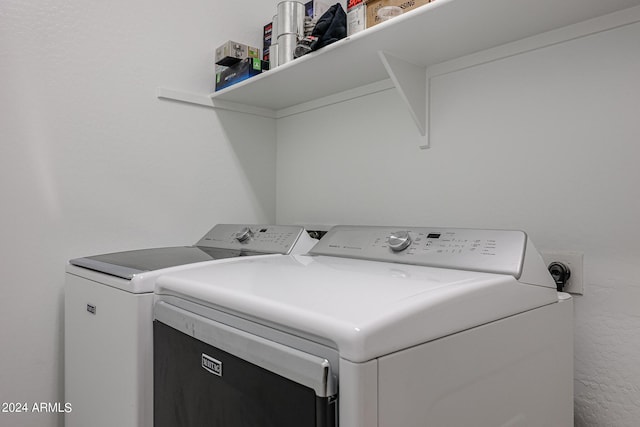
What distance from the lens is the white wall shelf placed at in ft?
3.52

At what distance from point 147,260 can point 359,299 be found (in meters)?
0.83

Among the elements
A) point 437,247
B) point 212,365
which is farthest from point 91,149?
point 437,247

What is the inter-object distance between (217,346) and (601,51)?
1215mm

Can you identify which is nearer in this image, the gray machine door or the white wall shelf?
the gray machine door

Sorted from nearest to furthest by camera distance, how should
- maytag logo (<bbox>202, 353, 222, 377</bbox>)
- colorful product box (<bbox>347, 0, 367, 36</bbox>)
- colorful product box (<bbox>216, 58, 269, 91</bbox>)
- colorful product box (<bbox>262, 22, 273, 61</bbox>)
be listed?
maytag logo (<bbox>202, 353, 222, 377</bbox>) < colorful product box (<bbox>347, 0, 367, 36</bbox>) < colorful product box (<bbox>216, 58, 269, 91</bbox>) < colorful product box (<bbox>262, 22, 273, 61</bbox>)

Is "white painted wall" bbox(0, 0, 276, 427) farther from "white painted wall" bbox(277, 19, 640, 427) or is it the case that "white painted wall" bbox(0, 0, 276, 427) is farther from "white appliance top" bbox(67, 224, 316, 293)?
"white painted wall" bbox(277, 19, 640, 427)

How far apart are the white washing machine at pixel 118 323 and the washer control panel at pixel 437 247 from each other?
0.24m

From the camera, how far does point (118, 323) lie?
44.3 inches

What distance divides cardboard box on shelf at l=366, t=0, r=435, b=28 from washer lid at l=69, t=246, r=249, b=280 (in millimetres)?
873

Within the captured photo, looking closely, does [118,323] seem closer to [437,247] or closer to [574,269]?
[437,247]

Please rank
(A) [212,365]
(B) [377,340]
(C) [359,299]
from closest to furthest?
1. (B) [377,340]
2. (C) [359,299]
3. (A) [212,365]

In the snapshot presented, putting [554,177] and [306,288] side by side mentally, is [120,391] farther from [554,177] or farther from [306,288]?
[554,177]

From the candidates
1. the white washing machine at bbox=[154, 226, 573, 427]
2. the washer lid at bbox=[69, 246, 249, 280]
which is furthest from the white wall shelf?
the washer lid at bbox=[69, 246, 249, 280]

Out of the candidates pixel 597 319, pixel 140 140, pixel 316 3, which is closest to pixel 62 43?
pixel 140 140
